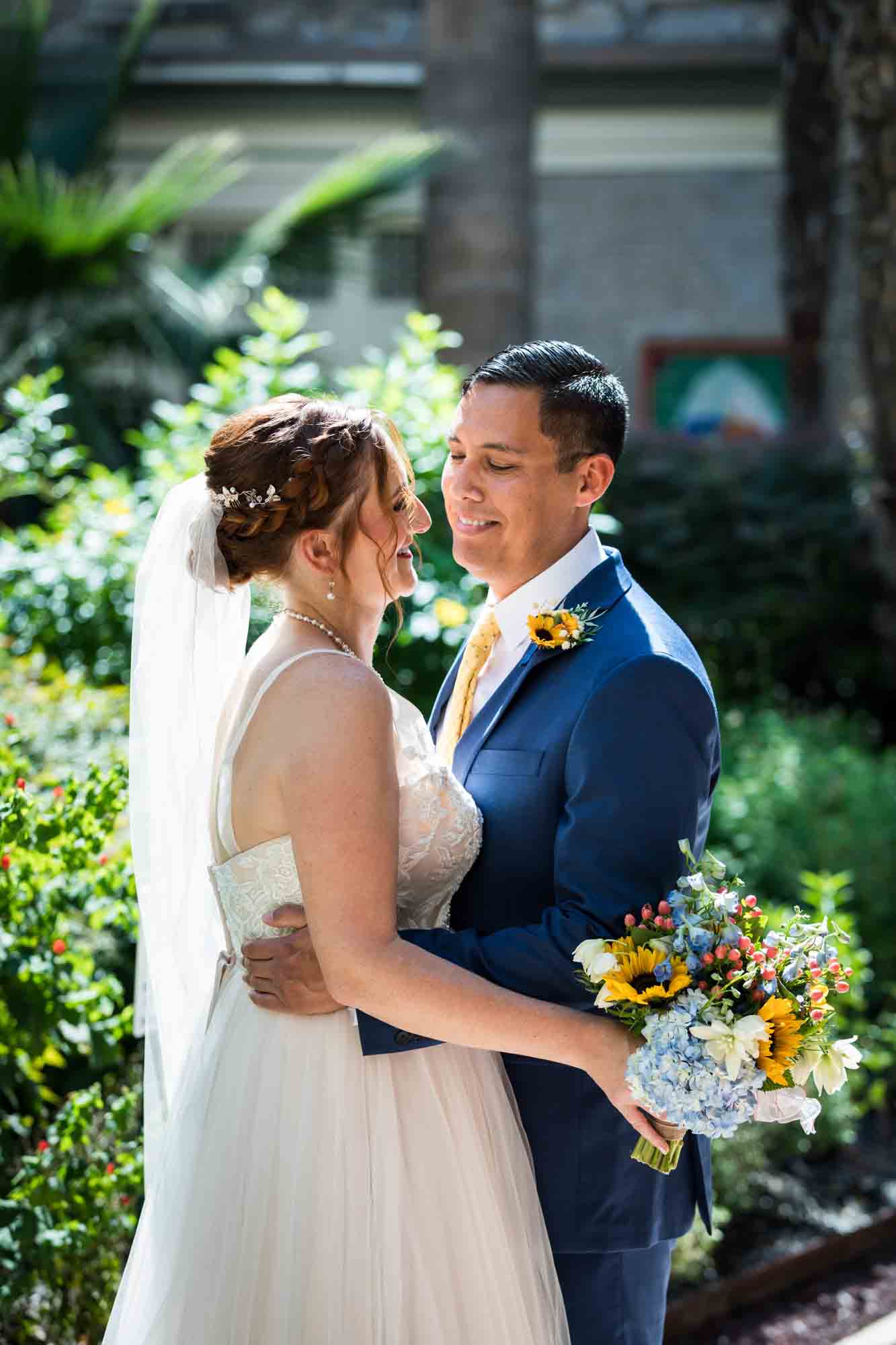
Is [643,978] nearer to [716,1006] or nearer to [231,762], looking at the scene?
[716,1006]

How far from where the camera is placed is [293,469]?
92.0 inches

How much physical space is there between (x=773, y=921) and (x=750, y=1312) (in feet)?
3.66

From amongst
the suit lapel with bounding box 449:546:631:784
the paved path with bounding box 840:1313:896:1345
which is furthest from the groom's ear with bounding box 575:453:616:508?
the paved path with bounding box 840:1313:896:1345

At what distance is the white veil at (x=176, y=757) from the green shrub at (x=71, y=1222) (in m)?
0.51

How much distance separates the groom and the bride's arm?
0.09m

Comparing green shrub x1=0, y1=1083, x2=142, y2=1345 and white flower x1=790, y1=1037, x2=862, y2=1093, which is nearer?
white flower x1=790, y1=1037, x2=862, y2=1093

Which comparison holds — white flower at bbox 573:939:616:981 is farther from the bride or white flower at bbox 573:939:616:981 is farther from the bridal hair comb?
the bridal hair comb

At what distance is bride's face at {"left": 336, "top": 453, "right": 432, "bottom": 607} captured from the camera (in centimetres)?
242

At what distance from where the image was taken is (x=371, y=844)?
219 centimetres

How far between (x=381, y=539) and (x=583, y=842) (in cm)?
60

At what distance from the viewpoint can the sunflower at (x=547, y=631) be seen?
247 cm

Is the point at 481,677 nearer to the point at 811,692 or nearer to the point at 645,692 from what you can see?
the point at 645,692

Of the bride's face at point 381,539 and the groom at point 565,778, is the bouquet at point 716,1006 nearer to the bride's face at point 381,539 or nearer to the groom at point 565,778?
the groom at point 565,778

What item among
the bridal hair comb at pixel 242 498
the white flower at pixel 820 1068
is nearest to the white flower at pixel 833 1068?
the white flower at pixel 820 1068
